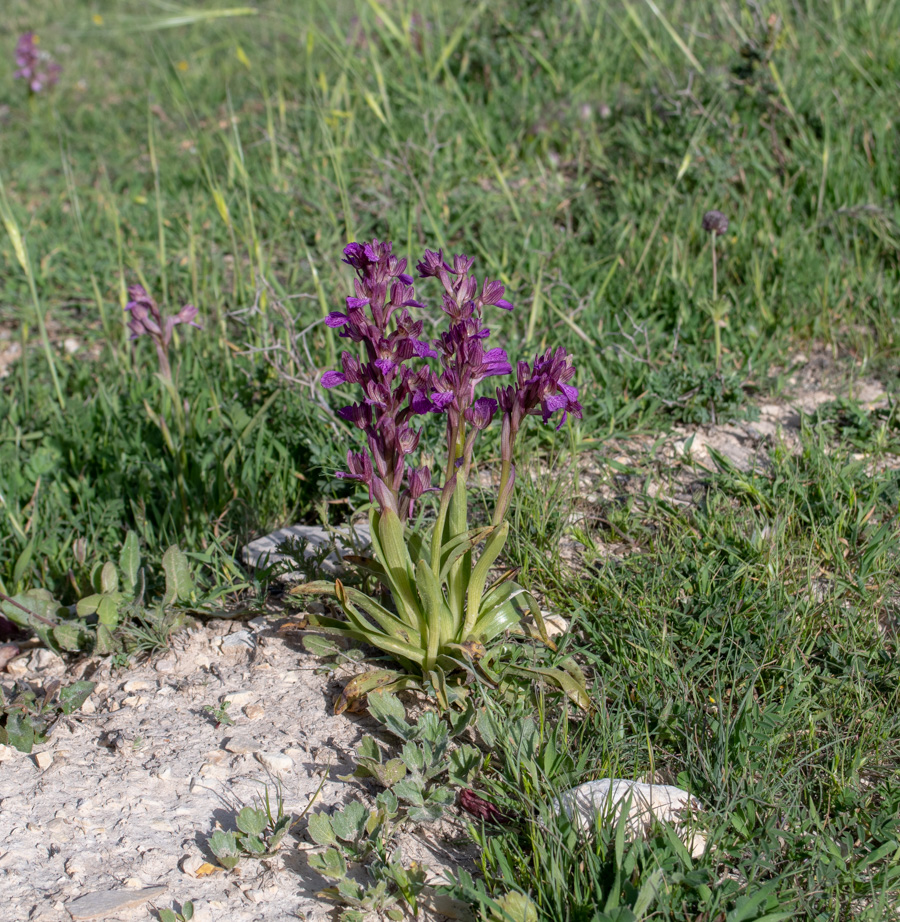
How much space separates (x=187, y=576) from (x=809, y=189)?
304cm

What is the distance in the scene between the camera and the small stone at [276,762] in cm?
183

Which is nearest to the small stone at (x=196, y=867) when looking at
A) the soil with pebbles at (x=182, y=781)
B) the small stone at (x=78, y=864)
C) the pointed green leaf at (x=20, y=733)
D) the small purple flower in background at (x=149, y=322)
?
the soil with pebbles at (x=182, y=781)

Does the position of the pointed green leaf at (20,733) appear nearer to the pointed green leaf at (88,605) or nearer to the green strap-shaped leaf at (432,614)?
the pointed green leaf at (88,605)

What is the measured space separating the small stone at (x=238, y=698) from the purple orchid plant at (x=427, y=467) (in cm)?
24

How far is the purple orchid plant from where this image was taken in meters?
1.69

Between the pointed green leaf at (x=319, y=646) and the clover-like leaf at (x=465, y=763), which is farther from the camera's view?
the pointed green leaf at (x=319, y=646)

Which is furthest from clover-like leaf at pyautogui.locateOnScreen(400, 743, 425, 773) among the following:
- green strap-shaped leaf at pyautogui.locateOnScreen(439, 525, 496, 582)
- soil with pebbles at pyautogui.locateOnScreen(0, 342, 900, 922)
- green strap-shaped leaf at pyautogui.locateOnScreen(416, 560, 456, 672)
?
green strap-shaped leaf at pyautogui.locateOnScreen(439, 525, 496, 582)

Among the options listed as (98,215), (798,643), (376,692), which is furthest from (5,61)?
(798,643)

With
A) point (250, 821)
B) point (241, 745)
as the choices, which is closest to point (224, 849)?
point (250, 821)

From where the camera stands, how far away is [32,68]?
217 inches

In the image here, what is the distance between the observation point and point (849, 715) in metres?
1.85

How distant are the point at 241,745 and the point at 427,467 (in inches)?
29.3

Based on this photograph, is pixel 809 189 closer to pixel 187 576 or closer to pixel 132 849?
pixel 187 576

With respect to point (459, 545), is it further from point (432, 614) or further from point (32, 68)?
point (32, 68)
